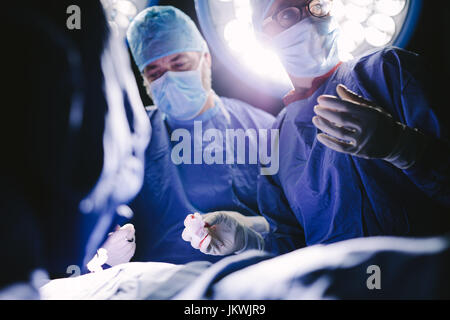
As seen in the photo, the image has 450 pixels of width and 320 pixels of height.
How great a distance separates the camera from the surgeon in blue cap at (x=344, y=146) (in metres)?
1.08

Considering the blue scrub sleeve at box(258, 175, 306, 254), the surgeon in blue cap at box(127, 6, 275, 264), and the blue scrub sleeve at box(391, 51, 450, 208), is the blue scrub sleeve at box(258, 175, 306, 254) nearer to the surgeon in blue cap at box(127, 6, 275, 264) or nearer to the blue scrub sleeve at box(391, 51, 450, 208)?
the surgeon in blue cap at box(127, 6, 275, 264)

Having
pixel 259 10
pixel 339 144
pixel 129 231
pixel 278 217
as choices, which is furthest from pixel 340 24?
pixel 129 231

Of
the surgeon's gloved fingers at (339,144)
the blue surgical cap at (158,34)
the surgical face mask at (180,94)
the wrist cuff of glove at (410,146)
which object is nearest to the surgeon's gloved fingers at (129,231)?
the surgical face mask at (180,94)

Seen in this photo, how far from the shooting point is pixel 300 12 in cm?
136

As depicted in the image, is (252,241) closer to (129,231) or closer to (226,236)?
(226,236)

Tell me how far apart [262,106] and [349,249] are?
121 cm

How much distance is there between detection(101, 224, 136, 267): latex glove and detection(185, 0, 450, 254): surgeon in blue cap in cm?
49

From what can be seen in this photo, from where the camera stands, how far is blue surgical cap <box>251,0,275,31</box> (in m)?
1.41

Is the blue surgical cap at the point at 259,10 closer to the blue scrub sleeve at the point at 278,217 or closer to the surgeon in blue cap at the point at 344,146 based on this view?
the surgeon in blue cap at the point at 344,146

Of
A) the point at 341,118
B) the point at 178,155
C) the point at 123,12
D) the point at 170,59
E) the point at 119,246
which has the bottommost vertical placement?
the point at 119,246

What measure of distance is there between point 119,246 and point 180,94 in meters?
0.91

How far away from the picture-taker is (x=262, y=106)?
75.4 inches

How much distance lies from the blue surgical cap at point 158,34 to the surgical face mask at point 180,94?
0.14 metres
